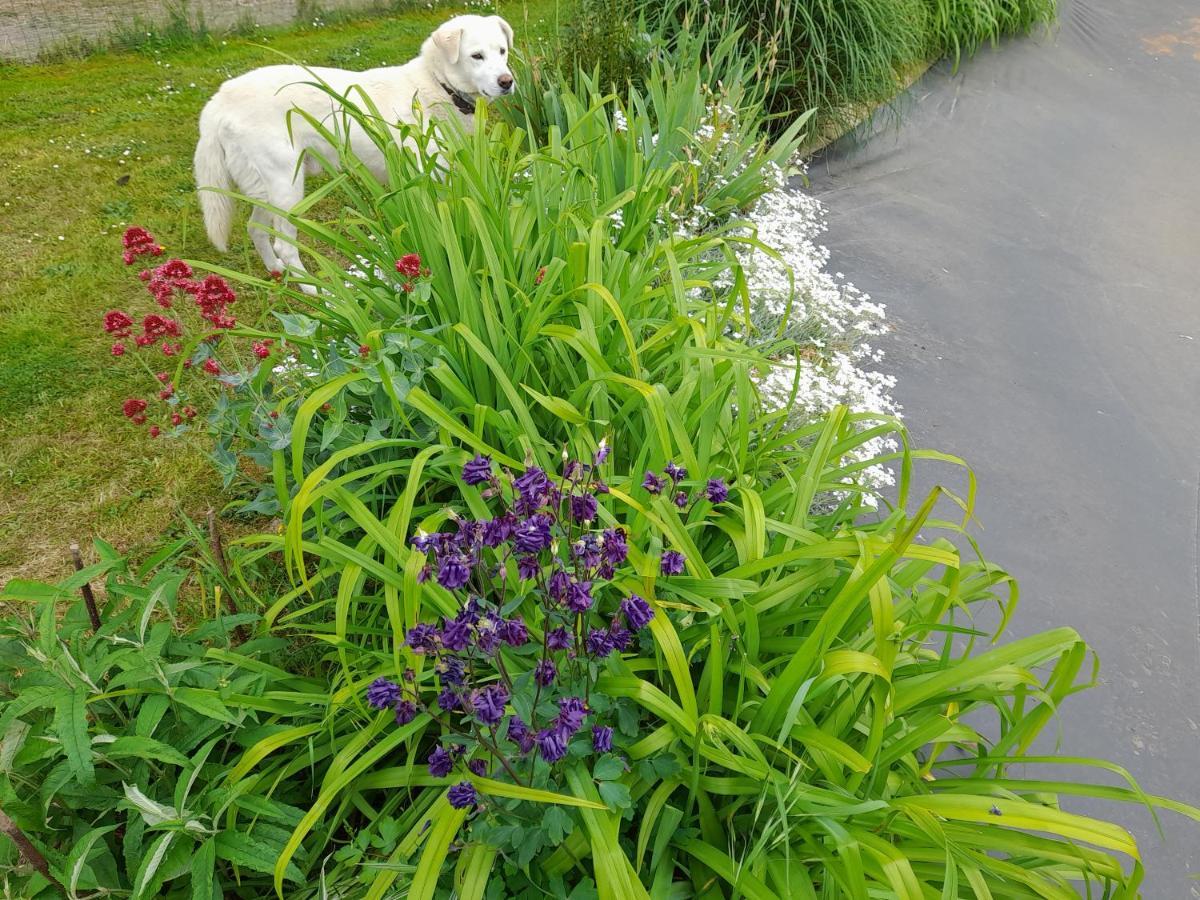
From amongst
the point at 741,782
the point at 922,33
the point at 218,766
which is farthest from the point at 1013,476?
the point at 922,33

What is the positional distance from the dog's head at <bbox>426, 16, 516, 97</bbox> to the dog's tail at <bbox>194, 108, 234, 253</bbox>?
1162 millimetres

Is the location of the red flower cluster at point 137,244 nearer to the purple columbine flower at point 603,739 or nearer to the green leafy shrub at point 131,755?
the green leafy shrub at point 131,755

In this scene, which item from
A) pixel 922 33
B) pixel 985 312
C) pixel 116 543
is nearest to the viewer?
pixel 116 543

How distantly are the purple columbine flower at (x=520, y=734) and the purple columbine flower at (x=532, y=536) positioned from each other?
1.01ft

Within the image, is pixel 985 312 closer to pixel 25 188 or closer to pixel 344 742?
pixel 344 742

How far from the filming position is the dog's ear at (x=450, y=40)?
3947 millimetres

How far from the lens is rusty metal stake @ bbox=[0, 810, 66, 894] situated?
1.30 meters

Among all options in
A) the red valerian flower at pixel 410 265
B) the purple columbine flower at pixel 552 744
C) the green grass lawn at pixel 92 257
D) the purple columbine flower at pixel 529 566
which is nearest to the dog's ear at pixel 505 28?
the green grass lawn at pixel 92 257

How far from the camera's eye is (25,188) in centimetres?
461

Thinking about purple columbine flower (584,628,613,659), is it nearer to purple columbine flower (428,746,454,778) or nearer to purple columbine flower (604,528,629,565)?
purple columbine flower (604,528,629,565)

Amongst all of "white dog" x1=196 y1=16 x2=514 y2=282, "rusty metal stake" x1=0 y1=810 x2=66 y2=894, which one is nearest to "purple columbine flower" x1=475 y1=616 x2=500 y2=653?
"rusty metal stake" x1=0 y1=810 x2=66 y2=894

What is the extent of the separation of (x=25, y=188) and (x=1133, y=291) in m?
6.27

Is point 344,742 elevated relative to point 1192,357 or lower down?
elevated

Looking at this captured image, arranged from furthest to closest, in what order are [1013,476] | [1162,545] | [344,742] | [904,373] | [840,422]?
1. [904,373]
2. [1013,476]
3. [1162,545]
4. [840,422]
5. [344,742]
